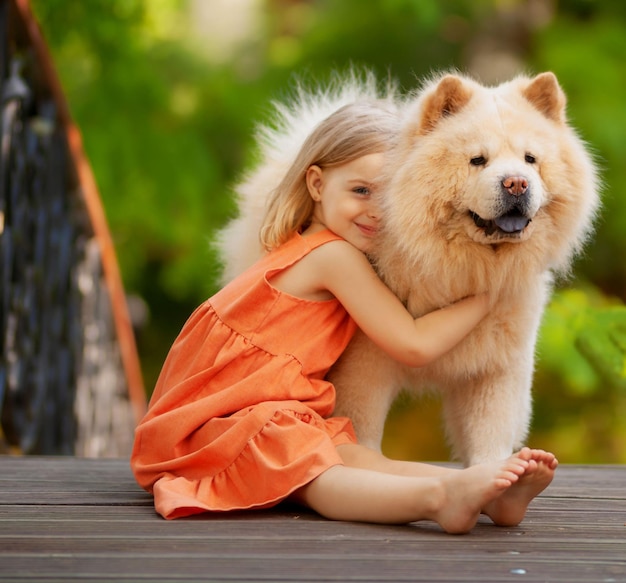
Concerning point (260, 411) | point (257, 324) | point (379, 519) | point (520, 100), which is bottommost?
point (379, 519)

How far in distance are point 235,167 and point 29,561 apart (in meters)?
5.68

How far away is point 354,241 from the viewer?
8.06ft

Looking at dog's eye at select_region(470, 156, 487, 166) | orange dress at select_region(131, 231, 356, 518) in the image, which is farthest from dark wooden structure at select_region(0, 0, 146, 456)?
dog's eye at select_region(470, 156, 487, 166)

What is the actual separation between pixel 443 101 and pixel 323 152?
355 mm

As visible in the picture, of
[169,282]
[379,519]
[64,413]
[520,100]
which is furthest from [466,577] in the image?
[169,282]

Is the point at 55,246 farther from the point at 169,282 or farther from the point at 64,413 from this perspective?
the point at 169,282

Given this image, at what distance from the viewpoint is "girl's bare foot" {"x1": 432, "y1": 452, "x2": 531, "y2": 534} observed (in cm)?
187

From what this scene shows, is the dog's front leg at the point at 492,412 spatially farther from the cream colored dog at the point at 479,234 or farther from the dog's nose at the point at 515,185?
the dog's nose at the point at 515,185

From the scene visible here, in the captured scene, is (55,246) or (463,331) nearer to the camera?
(463,331)

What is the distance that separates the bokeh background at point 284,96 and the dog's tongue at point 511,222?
9.93 ft

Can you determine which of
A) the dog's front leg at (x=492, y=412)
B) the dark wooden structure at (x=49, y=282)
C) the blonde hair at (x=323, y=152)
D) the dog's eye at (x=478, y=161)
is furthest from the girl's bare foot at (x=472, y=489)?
the dark wooden structure at (x=49, y=282)

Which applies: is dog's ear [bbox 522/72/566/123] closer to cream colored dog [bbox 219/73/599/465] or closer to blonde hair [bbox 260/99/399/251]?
cream colored dog [bbox 219/73/599/465]

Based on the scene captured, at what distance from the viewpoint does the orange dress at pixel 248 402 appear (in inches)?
84.8

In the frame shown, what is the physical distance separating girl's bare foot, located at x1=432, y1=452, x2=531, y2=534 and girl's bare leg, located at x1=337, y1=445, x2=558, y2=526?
2 centimetres
